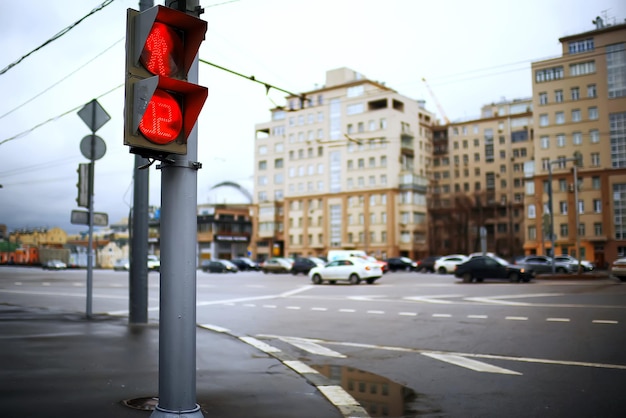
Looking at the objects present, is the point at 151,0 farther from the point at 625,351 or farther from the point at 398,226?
the point at 398,226

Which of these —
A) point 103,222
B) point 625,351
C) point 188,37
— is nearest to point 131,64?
point 188,37

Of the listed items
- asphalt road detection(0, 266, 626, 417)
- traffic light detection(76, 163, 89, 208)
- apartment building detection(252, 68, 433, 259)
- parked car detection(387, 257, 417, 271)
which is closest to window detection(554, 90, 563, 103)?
apartment building detection(252, 68, 433, 259)

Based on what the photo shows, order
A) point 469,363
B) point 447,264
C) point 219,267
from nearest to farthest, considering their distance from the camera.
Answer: point 469,363
point 447,264
point 219,267

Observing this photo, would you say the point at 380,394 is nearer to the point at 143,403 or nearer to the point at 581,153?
the point at 143,403

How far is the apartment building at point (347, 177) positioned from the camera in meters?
90.9

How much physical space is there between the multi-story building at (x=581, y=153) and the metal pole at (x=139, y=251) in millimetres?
60153

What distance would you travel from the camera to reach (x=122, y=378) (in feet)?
21.7

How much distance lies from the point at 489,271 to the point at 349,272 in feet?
25.6

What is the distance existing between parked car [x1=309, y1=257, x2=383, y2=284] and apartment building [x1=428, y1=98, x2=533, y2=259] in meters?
64.1

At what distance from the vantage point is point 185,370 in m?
3.58

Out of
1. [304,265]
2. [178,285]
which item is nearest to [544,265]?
[304,265]

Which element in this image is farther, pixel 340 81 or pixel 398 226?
pixel 340 81

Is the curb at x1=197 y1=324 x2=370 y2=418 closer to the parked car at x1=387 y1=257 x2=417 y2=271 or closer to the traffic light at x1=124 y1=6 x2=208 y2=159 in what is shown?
the traffic light at x1=124 y1=6 x2=208 y2=159

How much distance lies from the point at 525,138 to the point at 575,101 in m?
35.8
